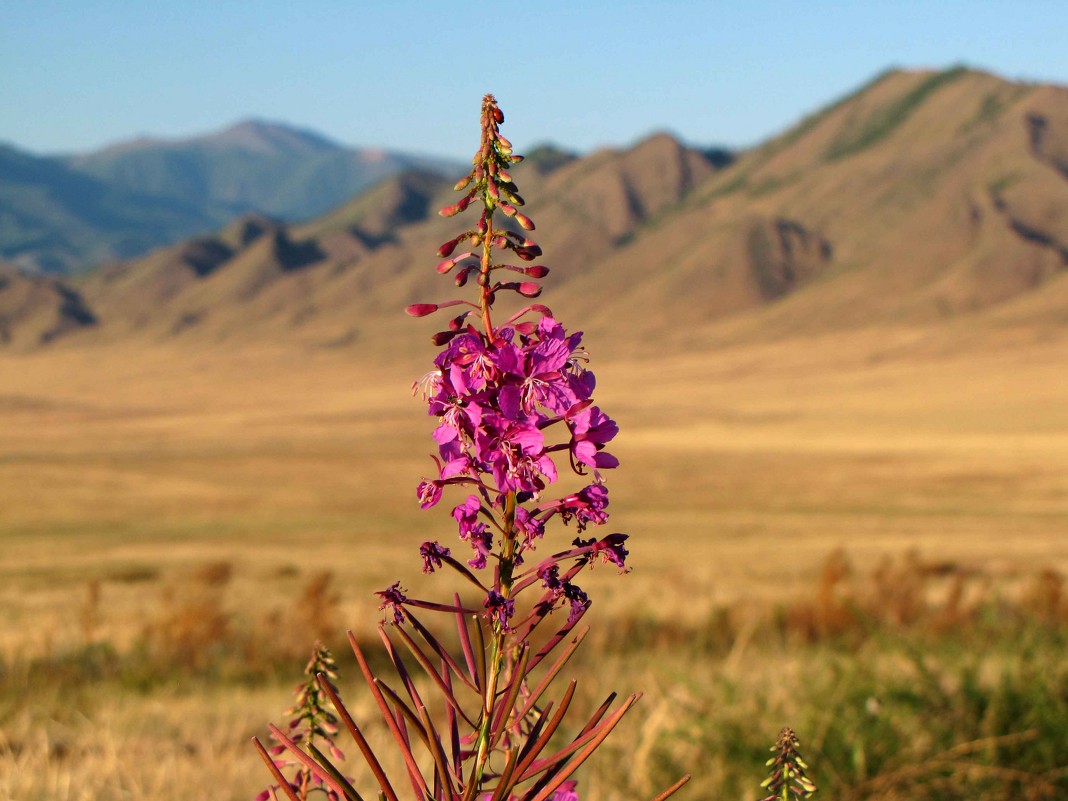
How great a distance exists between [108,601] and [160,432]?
45475 millimetres

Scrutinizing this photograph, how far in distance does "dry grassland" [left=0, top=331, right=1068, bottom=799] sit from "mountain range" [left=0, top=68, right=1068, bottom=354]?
13400mm

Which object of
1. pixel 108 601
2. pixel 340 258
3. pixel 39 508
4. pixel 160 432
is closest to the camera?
pixel 108 601

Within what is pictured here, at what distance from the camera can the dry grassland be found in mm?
5750

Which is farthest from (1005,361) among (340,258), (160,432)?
(340,258)

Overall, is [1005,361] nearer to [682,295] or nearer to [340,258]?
[682,295]

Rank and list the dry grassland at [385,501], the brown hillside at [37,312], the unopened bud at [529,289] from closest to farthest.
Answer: the unopened bud at [529,289] < the dry grassland at [385,501] < the brown hillside at [37,312]

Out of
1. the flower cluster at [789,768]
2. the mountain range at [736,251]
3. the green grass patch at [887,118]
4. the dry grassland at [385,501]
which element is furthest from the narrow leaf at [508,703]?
the green grass patch at [887,118]

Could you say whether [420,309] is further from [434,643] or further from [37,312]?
[37,312]

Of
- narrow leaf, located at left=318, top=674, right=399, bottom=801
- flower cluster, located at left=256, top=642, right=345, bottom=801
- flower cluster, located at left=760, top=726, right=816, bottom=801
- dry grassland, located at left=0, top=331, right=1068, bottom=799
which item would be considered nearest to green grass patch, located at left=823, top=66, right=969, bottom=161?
dry grassland, located at left=0, top=331, right=1068, bottom=799

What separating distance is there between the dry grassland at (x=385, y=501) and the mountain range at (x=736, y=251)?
44.0 feet

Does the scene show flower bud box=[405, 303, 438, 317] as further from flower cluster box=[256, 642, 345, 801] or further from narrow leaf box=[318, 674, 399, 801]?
→ flower cluster box=[256, 642, 345, 801]

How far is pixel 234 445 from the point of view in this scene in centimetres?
4984

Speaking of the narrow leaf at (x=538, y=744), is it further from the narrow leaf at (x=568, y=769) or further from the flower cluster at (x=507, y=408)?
the flower cluster at (x=507, y=408)

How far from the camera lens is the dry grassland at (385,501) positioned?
5750mm
